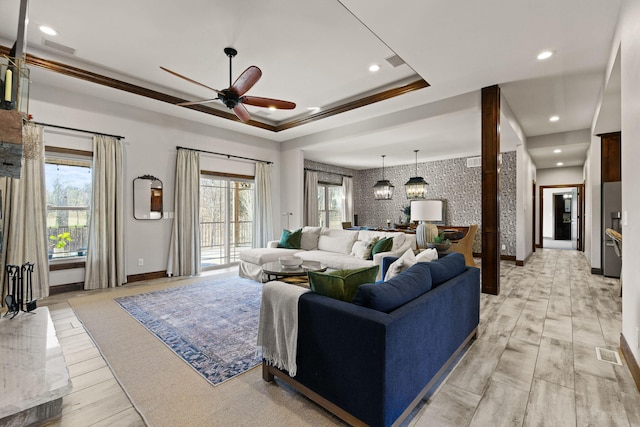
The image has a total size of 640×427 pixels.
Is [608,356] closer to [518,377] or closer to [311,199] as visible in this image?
[518,377]

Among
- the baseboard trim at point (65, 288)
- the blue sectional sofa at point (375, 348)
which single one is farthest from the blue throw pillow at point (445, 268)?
the baseboard trim at point (65, 288)

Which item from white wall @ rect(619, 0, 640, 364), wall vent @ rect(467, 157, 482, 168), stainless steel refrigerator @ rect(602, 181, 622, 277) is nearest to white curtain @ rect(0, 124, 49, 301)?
white wall @ rect(619, 0, 640, 364)

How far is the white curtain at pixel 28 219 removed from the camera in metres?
3.61

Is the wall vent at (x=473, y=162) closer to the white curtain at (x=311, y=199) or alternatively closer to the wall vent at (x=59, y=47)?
the white curtain at (x=311, y=199)

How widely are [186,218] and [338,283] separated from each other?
4.41 meters

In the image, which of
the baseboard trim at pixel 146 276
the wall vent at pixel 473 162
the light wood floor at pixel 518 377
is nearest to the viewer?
the light wood floor at pixel 518 377

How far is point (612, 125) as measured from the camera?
473 cm

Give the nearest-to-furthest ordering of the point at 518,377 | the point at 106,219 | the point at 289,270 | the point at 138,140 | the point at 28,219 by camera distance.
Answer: the point at 518,377
the point at 289,270
the point at 28,219
the point at 106,219
the point at 138,140

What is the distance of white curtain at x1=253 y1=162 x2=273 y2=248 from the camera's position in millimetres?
6555

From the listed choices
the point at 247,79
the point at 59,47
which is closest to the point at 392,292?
the point at 247,79

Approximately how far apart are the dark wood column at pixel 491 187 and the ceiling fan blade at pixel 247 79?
3.10m

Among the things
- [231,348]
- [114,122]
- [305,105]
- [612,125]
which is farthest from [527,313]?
[114,122]

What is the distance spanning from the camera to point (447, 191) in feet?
27.4

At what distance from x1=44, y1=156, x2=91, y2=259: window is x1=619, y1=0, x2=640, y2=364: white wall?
6245mm
